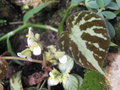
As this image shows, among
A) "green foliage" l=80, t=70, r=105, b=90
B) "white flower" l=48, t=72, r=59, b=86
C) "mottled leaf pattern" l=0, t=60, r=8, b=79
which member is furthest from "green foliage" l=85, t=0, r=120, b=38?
"mottled leaf pattern" l=0, t=60, r=8, b=79

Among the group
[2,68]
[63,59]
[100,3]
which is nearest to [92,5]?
[100,3]

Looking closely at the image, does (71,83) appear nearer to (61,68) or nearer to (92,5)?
(61,68)

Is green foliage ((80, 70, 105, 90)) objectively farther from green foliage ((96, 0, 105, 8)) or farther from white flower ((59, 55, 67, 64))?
green foliage ((96, 0, 105, 8))

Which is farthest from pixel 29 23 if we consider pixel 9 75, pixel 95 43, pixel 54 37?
pixel 95 43

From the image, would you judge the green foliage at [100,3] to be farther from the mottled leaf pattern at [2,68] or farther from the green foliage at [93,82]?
the mottled leaf pattern at [2,68]

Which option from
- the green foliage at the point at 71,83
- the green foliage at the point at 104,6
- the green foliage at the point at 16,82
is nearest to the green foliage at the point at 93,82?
the green foliage at the point at 71,83

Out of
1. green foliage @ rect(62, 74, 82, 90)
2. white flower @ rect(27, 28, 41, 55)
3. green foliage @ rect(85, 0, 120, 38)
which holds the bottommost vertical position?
green foliage @ rect(62, 74, 82, 90)

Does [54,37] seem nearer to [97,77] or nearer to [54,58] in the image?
[54,58]
